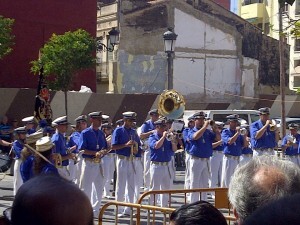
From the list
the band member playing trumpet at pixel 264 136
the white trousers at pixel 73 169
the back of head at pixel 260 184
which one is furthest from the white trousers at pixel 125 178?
the back of head at pixel 260 184

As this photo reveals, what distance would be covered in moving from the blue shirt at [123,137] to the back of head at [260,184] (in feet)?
30.9

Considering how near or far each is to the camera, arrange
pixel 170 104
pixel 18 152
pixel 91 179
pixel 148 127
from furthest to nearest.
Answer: pixel 148 127 → pixel 170 104 → pixel 18 152 → pixel 91 179

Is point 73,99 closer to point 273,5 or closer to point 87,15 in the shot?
point 87,15

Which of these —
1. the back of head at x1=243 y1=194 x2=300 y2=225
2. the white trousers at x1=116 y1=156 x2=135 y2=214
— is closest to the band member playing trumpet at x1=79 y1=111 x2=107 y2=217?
the white trousers at x1=116 y1=156 x2=135 y2=214

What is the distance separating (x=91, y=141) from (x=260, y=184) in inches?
360

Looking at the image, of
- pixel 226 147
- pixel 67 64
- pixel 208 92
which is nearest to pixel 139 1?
pixel 208 92

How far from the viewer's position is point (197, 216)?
3031 millimetres

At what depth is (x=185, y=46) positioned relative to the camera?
37.6 metres

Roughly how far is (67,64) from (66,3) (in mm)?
7258

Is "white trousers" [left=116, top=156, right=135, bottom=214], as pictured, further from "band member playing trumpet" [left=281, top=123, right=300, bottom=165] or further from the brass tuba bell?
"band member playing trumpet" [left=281, top=123, right=300, bottom=165]

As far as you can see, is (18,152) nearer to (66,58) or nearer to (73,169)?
(73,169)

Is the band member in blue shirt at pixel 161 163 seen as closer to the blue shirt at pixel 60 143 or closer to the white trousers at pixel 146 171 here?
the blue shirt at pixel 60 143

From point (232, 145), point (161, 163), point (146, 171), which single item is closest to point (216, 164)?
point (232, 145)

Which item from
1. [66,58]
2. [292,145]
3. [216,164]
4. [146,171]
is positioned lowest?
[146,171]
